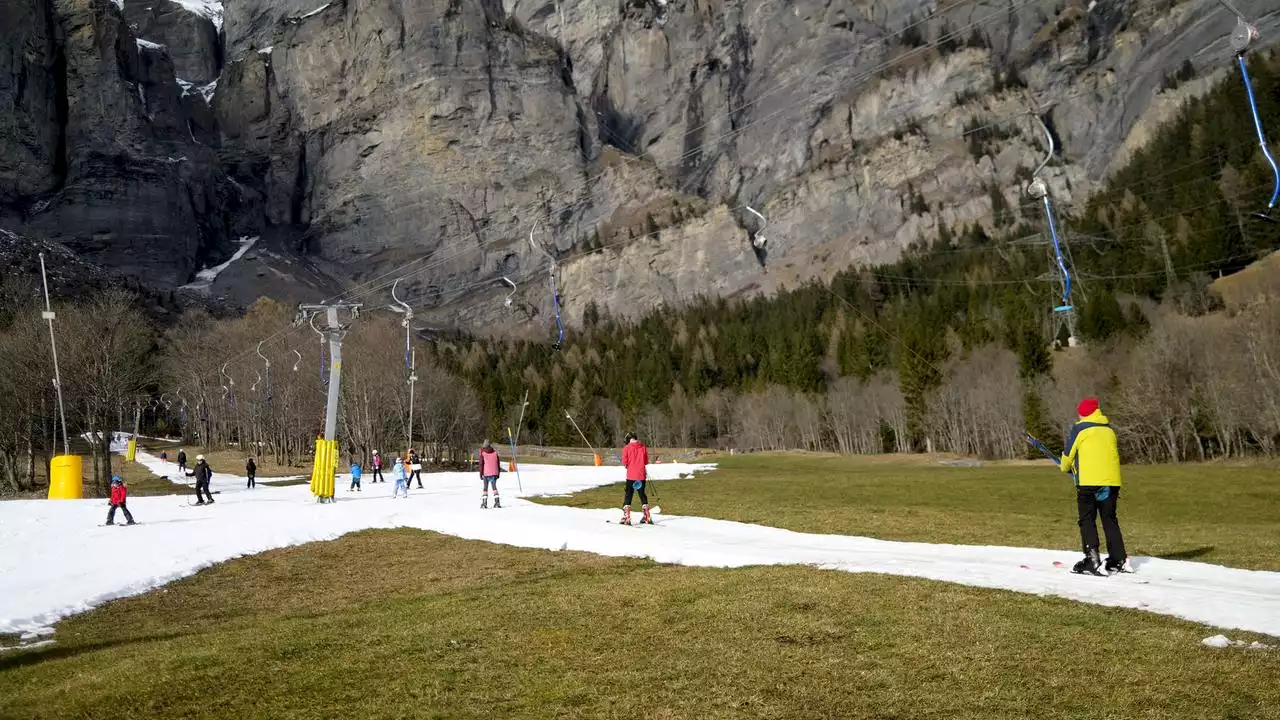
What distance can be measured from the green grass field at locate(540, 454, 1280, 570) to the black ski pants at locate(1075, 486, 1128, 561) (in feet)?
10.9

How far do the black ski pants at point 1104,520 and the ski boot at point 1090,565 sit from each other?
7 cm

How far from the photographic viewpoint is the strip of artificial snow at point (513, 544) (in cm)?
1027

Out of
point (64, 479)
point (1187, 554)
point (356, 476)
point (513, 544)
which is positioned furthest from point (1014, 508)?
point (64, 479)

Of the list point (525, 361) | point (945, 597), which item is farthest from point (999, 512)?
point (525, 361)

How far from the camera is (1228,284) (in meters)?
87.1

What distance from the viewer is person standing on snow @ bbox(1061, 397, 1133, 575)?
11406 millimetres

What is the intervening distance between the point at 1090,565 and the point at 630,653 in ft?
24.6

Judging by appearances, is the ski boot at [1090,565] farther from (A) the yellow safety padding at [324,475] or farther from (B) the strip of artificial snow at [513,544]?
(A) the yellow safety padding at [324,475]

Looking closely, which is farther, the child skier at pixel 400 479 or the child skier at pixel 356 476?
the child skier at pixel 356 476

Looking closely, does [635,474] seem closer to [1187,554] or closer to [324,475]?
[1187,554]

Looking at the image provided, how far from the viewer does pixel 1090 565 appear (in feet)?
37.5

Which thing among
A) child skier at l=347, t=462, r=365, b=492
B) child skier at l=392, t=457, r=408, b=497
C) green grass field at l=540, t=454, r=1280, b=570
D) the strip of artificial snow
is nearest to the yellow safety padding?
the strip of artificial snow

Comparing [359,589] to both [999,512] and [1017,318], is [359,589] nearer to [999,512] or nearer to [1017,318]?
[999,512]

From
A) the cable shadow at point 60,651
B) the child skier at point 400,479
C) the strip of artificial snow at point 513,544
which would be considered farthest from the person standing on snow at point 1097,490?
the child skier at point 400,479
